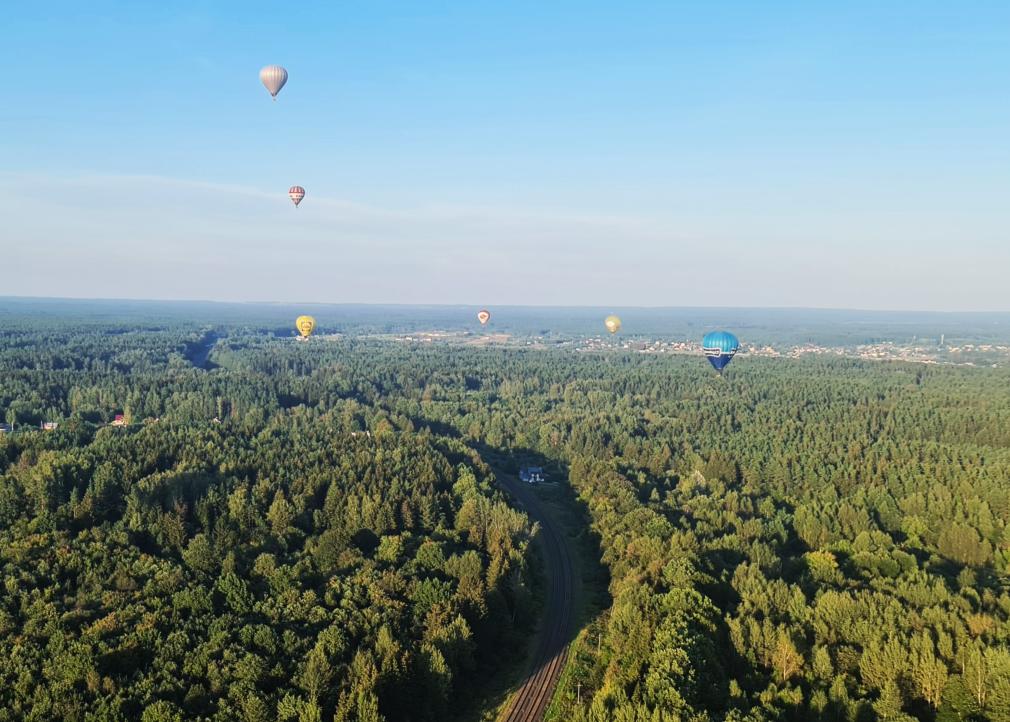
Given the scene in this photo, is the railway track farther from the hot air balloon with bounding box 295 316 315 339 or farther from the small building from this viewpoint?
the hot air balloon with bounding box 295 316 315 339

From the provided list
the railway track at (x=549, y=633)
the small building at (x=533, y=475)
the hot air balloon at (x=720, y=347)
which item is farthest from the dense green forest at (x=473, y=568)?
the hot air balloon at (x=720, y=347)

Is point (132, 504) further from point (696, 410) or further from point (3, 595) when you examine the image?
point (696, 410)

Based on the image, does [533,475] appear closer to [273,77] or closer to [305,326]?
[273,77]

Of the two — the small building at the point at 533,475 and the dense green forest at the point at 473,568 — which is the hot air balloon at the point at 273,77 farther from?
the small building at the point at 533,475

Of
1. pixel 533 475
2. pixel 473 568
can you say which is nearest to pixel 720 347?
pixel 533 475

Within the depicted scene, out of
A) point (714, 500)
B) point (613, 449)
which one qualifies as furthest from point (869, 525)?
point (613, 449)

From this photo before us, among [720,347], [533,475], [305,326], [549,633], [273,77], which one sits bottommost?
[549,633]

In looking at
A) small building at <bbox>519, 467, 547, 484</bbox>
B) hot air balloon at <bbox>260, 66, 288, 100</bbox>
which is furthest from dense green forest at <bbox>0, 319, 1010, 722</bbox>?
hot air balloon at <bbox>260, 66, 288, 100</bbox>
